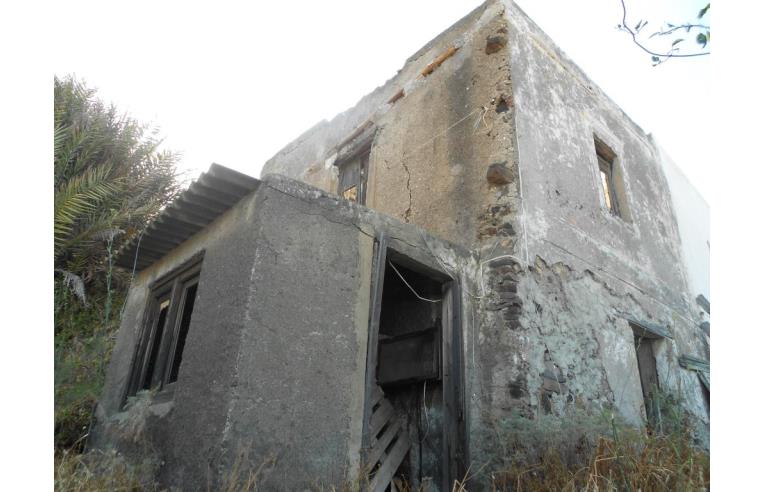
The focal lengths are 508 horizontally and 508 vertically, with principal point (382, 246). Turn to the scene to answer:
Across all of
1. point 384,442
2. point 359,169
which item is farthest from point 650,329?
point 359,169

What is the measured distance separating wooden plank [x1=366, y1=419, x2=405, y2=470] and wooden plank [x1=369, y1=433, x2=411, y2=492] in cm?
7

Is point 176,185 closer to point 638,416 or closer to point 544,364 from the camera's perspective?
point 544,364

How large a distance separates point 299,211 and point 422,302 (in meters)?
1.89

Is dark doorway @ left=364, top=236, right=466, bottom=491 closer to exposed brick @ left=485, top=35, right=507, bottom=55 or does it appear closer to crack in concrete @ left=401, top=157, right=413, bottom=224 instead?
crack in concrete @ left=401, top=157, right=413, bottom=224

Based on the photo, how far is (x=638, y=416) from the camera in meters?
5.47

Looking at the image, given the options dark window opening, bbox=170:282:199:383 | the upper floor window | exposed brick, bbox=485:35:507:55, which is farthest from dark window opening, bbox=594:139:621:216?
dark window opening, bbox=170:282:199:383

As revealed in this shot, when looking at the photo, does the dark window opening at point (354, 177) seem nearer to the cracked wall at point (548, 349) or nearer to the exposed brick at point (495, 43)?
the exposed brick at point (495, 43)

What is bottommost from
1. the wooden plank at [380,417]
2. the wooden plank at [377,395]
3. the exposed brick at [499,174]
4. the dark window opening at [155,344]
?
the wooden plank at [380,417]

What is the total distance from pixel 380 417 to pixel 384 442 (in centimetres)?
25

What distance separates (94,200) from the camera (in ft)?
30.3

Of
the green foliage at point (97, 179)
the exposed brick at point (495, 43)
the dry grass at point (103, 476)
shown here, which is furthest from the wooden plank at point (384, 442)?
the green foliage at point (97, 179)

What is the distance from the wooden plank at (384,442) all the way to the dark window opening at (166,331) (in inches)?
76.1

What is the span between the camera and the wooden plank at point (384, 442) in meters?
4.66

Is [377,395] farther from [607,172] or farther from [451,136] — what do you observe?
[607,172]
